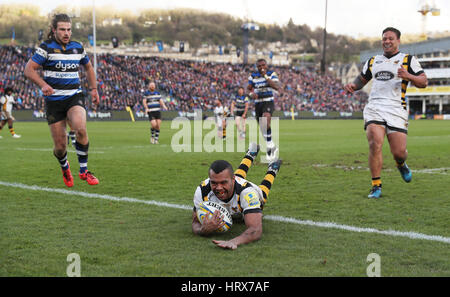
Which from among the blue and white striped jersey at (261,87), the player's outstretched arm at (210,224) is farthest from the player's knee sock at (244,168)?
the blue and white striped jersey at (261,87)

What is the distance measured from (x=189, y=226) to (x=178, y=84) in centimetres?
5505

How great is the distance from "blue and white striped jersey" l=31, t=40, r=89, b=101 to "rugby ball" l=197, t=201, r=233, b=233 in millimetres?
3665

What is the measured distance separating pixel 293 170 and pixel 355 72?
13366 centimetres

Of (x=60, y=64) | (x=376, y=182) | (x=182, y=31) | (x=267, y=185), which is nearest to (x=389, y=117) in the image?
(x=376, y=182)

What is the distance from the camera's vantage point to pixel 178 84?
5950cm

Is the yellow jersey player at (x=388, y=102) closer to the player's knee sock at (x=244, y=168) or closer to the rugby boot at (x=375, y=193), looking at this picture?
the rugby boot at (x=375, y=193)

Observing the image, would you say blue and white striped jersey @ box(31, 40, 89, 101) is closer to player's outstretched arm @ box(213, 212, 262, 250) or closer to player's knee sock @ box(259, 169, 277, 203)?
player's knee sock @ box(259, 169, 277, 203)

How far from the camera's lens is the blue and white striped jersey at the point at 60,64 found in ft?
24.2

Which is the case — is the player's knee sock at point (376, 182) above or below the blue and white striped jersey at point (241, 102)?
below

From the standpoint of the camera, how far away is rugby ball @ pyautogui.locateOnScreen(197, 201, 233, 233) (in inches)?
192

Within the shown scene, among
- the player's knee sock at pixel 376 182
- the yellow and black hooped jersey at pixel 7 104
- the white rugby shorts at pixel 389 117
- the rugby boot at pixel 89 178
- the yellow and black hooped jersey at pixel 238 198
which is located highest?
the white rugby shorts at pixel 389 117

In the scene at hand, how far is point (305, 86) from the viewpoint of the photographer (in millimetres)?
72125

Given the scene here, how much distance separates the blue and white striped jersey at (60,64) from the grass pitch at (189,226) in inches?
57.2
